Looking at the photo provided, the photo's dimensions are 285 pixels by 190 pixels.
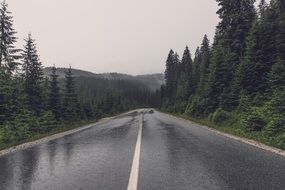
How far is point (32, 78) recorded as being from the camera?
1398 inches

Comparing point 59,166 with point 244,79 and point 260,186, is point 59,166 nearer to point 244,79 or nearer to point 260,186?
point 260,186

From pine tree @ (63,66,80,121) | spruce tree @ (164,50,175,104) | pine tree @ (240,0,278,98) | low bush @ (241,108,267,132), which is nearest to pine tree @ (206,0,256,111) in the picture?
pine tree @ (240,0,278,98)

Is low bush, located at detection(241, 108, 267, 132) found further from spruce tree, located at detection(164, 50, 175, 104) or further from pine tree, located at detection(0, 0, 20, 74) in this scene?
spruce tree, located at detection(164, 50, 175, 104)

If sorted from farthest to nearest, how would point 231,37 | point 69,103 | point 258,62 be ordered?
point 69,103 → point 231,37 → point 258,62

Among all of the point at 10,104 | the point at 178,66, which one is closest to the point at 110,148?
the point at 10,104

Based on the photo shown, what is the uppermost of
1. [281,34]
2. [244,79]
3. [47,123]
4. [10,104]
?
[281,34]

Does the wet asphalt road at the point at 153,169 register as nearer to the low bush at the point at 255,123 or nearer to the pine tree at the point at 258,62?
the low bush at the point at 255,123

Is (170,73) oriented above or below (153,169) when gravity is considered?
above

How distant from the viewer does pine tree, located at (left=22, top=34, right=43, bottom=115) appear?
33938 mm

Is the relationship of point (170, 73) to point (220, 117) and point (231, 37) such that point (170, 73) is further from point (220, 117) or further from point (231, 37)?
point (220, 117)

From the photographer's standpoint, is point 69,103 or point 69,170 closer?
point 69,170

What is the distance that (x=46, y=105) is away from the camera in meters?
34.7

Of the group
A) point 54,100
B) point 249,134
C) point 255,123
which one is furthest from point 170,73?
point 249,134

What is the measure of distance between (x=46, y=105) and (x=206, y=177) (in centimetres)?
3087
